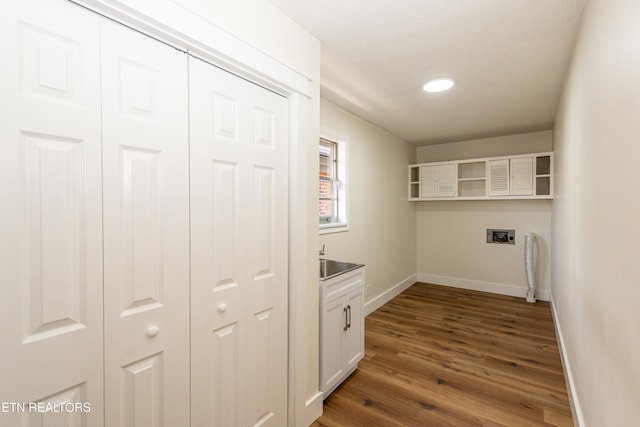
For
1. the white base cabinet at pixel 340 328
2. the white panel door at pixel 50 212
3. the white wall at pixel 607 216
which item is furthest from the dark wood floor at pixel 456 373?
the white panel door at pixel 50 212

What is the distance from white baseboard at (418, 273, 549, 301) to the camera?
14.4ft

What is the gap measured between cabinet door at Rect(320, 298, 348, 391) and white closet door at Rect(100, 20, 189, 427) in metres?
0.99

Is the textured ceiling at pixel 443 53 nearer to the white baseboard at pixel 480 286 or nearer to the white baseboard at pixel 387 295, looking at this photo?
the white baseboard at pixel 387 295

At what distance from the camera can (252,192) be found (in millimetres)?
1535

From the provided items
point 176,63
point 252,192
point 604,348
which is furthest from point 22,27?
point 604,348

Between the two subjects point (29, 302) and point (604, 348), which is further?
point (604, 348)

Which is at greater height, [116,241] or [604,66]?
[604,66]

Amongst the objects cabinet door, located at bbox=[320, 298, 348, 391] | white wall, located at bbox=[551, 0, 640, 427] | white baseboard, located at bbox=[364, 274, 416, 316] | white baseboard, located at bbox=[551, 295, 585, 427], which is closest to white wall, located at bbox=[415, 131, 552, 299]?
white baseboard, located at bbox=[364, 274, 416, 316]

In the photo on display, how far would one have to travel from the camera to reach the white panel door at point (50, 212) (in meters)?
0.85

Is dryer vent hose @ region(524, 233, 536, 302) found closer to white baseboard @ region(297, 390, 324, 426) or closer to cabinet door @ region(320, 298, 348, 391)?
cabinet door @ region(320, 298, 348, 391)

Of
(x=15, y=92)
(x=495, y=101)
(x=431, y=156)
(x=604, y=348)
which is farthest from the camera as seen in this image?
(x=431, y=156)

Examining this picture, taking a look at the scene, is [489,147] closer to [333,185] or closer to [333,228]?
[333,185]

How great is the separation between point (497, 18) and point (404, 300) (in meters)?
3.51

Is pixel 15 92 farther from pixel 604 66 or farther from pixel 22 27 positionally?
pixel 604 66
